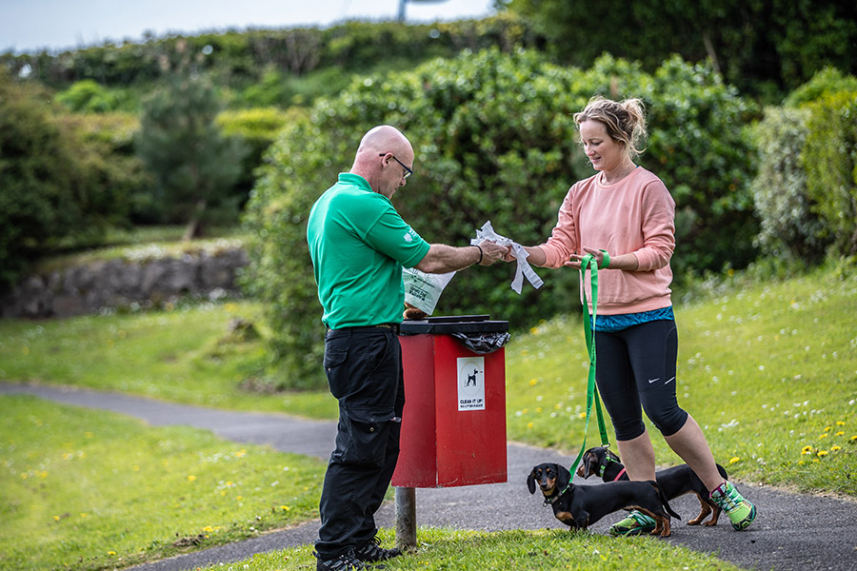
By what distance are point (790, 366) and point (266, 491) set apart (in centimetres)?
A: 485

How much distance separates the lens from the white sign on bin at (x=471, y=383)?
4.10 metres

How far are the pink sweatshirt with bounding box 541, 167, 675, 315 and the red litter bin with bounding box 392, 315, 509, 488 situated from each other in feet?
2.01

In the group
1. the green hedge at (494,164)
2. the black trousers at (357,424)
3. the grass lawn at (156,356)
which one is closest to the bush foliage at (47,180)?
the grass lawn at (156,356)

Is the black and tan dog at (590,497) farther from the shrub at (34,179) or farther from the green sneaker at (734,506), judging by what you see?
the shrub at (34,179)

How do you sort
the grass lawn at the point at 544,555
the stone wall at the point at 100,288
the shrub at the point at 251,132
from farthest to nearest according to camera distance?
the shrub at the point at 251,132, the stone wall at the point at 100,288, the grass lawn at the point at 544,555

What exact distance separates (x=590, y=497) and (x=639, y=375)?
0.64 m

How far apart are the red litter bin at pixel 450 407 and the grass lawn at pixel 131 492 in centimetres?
200

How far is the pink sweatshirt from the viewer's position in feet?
12.7

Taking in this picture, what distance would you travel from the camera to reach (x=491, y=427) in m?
4.18

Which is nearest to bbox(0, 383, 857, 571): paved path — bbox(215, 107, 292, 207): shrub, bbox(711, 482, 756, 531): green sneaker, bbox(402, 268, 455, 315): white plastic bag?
bbox(711, 482, 756, 531): green sneaker

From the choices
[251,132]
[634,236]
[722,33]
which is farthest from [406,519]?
[251,132]

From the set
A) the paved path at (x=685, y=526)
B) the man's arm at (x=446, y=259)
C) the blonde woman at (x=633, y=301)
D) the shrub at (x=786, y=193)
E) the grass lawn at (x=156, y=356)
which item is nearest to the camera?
the paved path at (x=685, y=526)

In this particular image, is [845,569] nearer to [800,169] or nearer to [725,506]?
[725,506]

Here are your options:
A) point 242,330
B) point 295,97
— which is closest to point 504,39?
point 295,97
